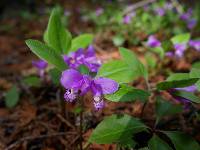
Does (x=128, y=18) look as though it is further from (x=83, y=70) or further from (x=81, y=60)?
(x=83, y=70)

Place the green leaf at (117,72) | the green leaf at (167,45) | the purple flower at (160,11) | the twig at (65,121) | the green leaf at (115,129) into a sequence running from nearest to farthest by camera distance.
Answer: the green leaf at (115,129) → the green leaf at (117,72) → the twig at (65,121) → the green leaf at (167,45) → the purple flower at (160,11)

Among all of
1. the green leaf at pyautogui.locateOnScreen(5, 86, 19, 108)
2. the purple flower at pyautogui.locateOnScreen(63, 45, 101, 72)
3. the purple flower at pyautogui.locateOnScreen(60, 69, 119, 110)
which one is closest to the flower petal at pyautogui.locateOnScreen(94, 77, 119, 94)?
the purple flower at pyautogui.locateOnScreen(60, 69, 119, 110)

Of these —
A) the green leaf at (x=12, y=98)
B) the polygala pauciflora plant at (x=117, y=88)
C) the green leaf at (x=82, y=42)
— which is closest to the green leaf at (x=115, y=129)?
the polygala pauciflora plant at (x=117, y=88)

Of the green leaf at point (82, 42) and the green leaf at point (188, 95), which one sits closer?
the green leaf at point (188, 95)

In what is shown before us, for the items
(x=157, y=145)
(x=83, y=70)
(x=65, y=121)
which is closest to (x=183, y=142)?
(x=157, y=145)

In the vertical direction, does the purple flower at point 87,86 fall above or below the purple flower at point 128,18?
below

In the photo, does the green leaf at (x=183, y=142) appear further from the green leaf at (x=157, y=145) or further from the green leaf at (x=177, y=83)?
the green leaf at (x=177, y=83)

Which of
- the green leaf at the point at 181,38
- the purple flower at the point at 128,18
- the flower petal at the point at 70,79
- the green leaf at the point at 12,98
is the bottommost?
the green leaf at the point at 12,98

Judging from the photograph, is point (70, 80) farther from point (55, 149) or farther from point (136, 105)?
point (136, 105)

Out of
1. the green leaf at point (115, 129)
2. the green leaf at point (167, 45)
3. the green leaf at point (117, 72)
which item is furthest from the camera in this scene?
the green leaf at point (167, 45)
